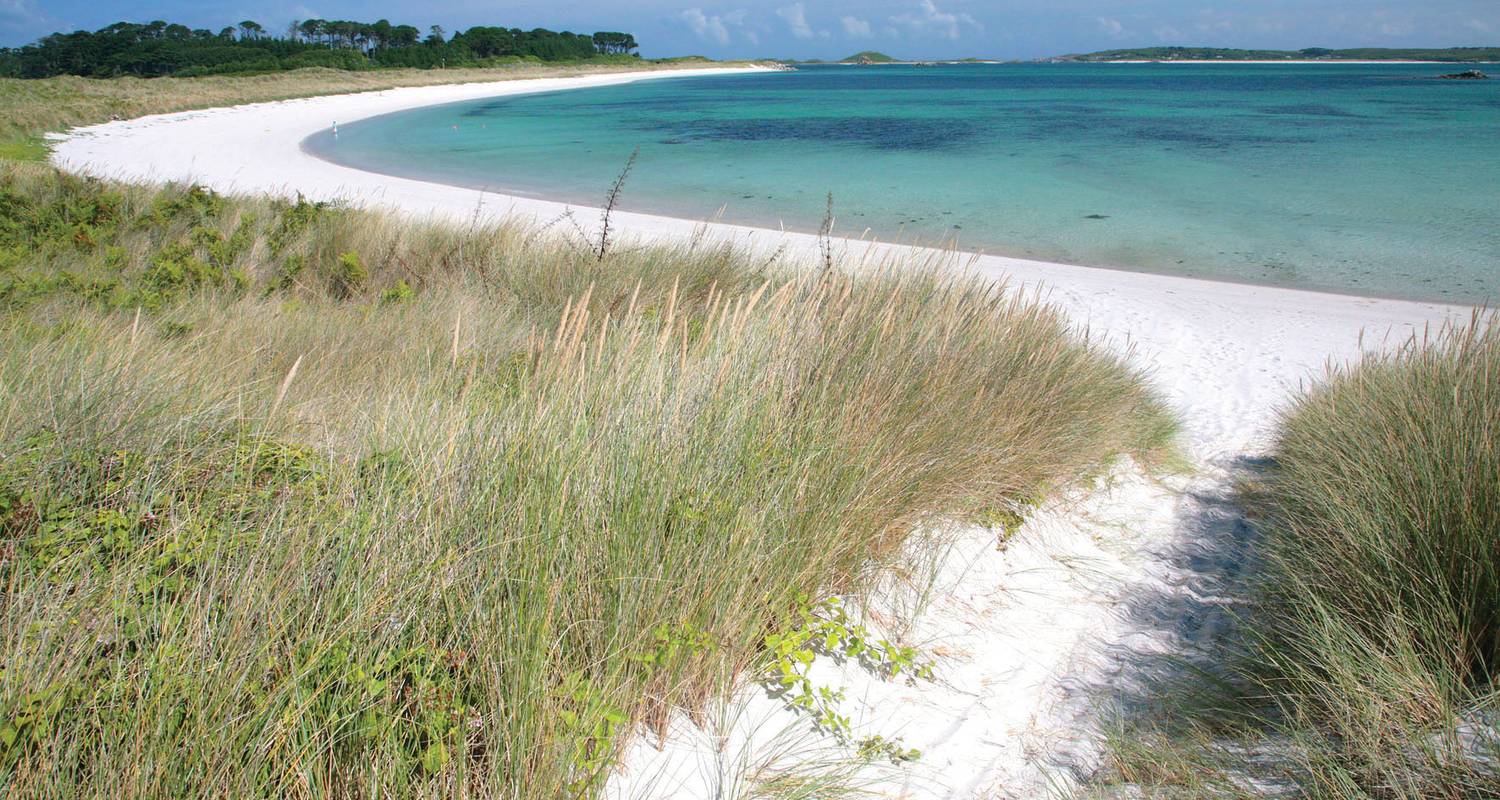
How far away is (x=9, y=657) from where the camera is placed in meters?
1.49

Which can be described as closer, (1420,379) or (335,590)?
(335,590)

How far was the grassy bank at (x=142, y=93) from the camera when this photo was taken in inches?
931

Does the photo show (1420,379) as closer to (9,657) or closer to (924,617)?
(924,617)

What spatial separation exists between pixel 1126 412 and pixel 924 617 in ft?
8.14

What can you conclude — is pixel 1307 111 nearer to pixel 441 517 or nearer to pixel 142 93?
pixel 441 517

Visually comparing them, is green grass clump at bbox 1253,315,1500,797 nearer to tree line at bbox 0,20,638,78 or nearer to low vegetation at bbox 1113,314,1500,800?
low vegetation at bbox 1113,314,1500,800

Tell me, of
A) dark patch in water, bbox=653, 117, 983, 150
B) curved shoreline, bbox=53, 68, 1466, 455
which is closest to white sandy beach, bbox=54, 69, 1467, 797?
curved shoreline, bbox=53, 68, 1466, 455

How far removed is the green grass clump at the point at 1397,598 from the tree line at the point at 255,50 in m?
81.0

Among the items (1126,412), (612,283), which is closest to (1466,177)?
(1126,412)

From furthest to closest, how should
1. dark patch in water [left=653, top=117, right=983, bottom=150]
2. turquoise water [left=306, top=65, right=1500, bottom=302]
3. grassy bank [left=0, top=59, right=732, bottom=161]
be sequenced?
dark patch in water [left=653, top=117, right=983, bottom=150]
grassy bank [left=0, top=59, right=732, bottom=161]
turquoise water [left=306, top=65, right=1500, bottom=302]

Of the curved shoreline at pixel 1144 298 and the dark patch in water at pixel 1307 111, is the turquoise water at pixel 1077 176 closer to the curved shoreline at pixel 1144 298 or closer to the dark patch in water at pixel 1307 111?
the dark patch in water at pixel 1307 111

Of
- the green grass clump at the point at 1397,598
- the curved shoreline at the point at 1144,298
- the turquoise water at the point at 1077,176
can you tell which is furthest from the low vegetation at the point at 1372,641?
the turquoise water at the point at 1077,176

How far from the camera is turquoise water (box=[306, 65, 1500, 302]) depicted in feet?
44.1

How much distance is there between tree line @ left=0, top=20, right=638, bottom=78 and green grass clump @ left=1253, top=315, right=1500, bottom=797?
266ft
